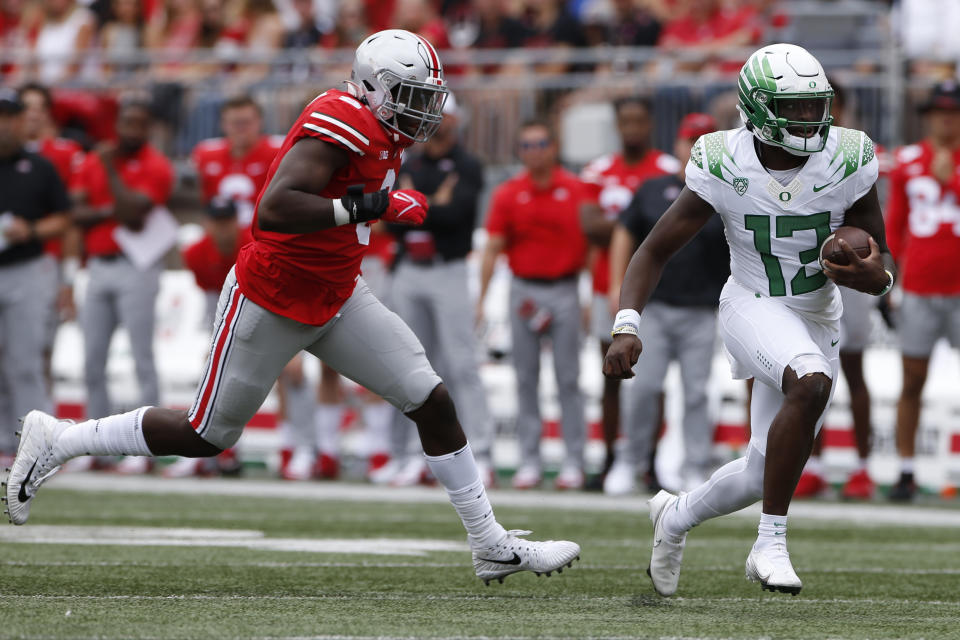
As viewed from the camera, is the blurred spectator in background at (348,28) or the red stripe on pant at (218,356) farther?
the blurred spectator in background at (348,28)

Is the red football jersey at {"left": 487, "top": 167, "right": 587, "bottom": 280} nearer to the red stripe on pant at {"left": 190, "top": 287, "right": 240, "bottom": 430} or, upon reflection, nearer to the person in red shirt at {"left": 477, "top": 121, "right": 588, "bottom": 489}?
the person in red shirt at {"left": 477, "top": 121, "right": 588, "bottom": 489}

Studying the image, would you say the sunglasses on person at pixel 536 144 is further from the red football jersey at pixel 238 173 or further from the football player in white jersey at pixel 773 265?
the football player in white jersey at pixel 773 265

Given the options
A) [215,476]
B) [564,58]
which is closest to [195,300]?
[215,476]

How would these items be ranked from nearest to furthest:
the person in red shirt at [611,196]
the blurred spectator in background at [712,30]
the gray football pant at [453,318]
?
1. the person in red shirt at [611,196]
2. the gray football pant at [453,318]
3. the blurred spectator in background at [712,30]

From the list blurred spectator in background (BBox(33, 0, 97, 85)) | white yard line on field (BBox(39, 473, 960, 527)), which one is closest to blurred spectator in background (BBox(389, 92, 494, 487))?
white yard line on field (BBox(39, 473, 960, 527))

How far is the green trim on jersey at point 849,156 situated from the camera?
16.3 feet

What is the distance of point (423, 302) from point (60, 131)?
5.36 m

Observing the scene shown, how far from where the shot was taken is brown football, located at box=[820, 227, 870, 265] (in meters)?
4.74

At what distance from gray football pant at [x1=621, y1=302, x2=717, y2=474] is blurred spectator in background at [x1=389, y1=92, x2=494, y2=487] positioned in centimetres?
98

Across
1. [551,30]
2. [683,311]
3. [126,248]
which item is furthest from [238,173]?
[551,30]

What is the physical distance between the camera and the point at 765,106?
193 inches

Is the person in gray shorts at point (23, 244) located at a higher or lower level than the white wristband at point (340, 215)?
lower

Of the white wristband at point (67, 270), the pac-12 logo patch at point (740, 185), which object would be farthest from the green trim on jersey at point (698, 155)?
the white wristband at point (67, 270)

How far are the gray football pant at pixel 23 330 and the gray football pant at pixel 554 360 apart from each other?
119 inches
